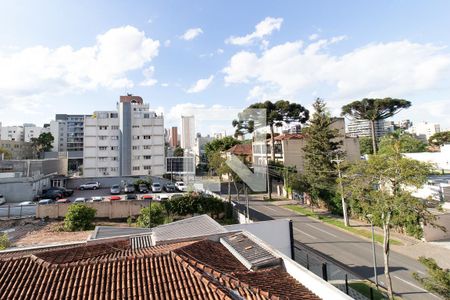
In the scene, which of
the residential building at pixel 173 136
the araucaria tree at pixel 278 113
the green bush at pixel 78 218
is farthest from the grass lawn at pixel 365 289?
the residential building at pixel 173 136

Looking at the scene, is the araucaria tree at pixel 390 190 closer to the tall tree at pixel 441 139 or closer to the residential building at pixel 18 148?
the tall tree at pixel 441 139

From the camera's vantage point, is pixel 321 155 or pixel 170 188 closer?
pixel 321 155

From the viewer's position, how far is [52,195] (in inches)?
1314

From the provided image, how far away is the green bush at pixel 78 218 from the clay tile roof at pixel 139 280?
1572 cm

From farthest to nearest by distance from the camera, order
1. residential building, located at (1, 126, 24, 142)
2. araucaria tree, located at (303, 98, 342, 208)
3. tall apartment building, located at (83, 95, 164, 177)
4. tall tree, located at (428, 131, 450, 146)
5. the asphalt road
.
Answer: residential building, located at (1, 126, 24, 142)
tall tree, located at (428, 131, 450, 146)
tall apartment building, located at (83, 95, 164, 177)
araucaria tree, located at (303, 98, 342, 208)
the asphalt road

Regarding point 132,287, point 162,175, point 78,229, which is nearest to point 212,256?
point 132,287

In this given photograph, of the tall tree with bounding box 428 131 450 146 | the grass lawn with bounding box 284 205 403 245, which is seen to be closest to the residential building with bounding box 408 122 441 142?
the tall tree with bounding box 428 131 450 146

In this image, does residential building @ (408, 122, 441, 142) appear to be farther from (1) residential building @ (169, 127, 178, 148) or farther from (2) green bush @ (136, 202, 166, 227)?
(2) green bush @ (136, 202, 166, 227)

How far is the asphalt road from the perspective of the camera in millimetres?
12734

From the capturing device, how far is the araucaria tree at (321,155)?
27828 millimetres

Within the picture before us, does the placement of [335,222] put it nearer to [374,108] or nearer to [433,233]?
[433,233]

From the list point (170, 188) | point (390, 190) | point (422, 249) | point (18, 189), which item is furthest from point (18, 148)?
point (422, 249)

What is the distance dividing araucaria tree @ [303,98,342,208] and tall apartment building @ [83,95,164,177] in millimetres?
28821

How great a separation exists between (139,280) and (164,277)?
1.56 feet
